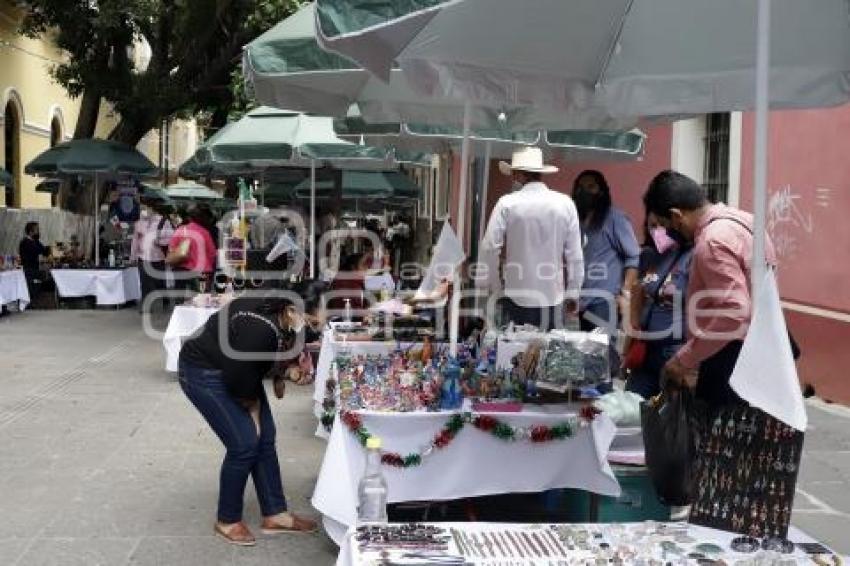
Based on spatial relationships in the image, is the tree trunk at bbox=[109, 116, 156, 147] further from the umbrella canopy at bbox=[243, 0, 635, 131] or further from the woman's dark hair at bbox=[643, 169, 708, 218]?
the woman's dark hair at bbox=[643, 169, 708, 218]

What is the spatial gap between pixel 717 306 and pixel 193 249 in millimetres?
8588

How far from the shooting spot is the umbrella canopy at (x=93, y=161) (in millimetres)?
15859

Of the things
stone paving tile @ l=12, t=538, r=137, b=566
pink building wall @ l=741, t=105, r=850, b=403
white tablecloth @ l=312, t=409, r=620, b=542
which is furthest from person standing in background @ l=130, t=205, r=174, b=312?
white tablecloth @ l=312, t=409, r=620, b=542

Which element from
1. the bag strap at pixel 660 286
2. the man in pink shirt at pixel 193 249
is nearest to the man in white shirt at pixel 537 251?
the bag strap at pixel 660 286

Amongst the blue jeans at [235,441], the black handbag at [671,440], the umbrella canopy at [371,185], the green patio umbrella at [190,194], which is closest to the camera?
the black handbag at [671,440]

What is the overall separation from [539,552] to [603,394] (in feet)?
6.85

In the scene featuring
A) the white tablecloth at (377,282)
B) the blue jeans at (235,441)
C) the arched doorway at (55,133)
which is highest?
the arched doorway at (55,133)

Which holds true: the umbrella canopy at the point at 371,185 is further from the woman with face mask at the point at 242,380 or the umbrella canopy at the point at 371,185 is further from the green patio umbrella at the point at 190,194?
the woman with face mask at the point at 242,380

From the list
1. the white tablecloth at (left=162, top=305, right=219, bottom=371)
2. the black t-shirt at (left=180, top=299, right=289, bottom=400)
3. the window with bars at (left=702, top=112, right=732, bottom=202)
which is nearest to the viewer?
the black t-shirt at (left=180, top=299, right=289, bottom=400)

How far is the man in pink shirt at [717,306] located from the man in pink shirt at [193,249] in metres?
8.20

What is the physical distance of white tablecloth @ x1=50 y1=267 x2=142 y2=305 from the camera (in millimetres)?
16531

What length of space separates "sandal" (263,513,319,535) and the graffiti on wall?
5720 millimetres

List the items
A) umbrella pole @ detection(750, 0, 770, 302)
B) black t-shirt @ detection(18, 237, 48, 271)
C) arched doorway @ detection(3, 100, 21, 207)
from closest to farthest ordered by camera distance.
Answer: umbrella pole @ detection(750, 0, 770, 302) < black t-shirt @ detection(18, 237, 48, 271) < arched doorway @ detection(3, 100, 21, 207)

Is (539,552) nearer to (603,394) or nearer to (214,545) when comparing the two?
(603,394)
